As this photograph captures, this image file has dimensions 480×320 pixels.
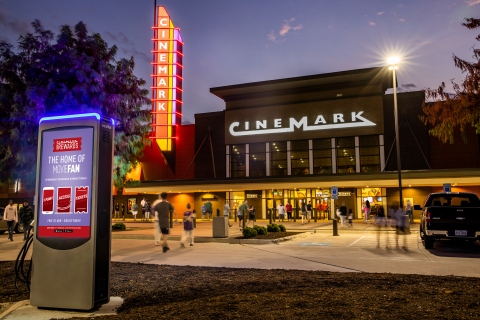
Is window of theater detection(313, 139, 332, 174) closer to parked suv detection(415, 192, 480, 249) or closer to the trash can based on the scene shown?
the trash can

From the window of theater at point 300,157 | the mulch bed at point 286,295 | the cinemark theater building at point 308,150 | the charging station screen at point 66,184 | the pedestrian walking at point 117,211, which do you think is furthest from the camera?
the pedestrian walking at point 117,211

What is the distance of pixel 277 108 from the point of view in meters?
39.7

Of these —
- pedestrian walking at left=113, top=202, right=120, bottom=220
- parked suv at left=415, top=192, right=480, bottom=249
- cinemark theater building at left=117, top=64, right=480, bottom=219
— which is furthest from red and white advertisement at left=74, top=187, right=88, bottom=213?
pedestrian walking at left=113, top=202, right=120, bottom=220

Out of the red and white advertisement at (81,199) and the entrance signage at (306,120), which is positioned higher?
the entrance signage at (306,120)

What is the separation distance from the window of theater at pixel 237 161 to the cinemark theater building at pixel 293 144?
0.11 meters

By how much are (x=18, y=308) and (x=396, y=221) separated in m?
14.4

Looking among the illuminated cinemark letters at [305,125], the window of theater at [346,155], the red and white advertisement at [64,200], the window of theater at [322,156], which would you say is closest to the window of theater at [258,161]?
the illuminated cinemark letters at [305,125]

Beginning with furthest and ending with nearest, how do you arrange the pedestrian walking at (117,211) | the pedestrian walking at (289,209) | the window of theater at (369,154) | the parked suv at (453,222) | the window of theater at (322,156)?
the pedestrian walking at (117,211), the window of theater at (322,156), the window of theater at (369,154), the pedestrian walking at (289,209), the parked suv at (453,222)

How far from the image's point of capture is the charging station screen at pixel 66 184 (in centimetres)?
561

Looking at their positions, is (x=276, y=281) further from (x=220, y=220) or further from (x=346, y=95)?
(x=346, y=95)

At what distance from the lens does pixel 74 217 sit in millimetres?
5625

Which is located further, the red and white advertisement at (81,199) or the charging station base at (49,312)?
the red and white advertisement at (81,199)

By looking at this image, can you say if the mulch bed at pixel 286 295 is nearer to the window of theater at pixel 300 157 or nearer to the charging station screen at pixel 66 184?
the charging station screen at pixel 66 184

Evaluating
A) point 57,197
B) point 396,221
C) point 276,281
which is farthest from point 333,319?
point 396,221
